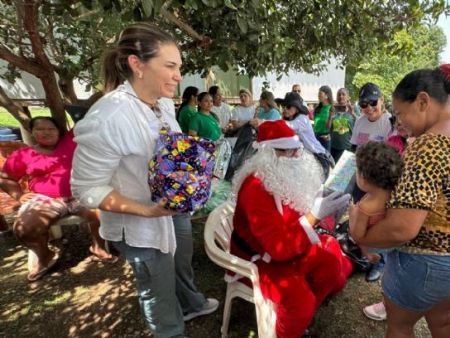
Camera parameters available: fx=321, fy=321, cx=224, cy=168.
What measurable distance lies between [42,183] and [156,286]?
7.43 ft

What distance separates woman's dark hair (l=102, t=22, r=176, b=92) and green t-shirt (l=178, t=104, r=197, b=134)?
11.5ft

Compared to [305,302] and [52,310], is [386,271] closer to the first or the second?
[305,302]

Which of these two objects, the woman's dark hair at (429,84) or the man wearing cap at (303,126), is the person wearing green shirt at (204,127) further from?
the woman's dark hair at (429,84)

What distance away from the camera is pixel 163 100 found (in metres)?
1.97

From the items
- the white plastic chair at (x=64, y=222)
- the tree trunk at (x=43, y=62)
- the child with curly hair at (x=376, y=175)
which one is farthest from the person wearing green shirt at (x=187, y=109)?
the child with curly hair at (x=376, y=175)

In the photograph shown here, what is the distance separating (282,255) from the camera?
1.88 m

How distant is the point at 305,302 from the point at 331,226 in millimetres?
1135

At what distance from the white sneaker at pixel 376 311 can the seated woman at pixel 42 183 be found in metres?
2.68

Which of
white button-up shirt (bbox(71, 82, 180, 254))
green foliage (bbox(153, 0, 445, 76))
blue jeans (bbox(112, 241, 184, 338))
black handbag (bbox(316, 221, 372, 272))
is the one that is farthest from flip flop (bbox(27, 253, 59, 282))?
black handbag (bbox(316, 221, 372, 272))

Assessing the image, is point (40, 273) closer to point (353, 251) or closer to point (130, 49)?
point (130, 49)

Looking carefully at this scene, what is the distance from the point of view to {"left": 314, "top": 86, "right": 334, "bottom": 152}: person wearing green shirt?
5.96 metres

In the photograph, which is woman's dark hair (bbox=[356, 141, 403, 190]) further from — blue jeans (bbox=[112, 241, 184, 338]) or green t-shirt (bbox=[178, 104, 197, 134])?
green t-shirt (bbox=[178, 104, 197, 134])

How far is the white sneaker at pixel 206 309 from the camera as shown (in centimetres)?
256

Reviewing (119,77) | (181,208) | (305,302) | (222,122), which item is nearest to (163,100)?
(119,77)
